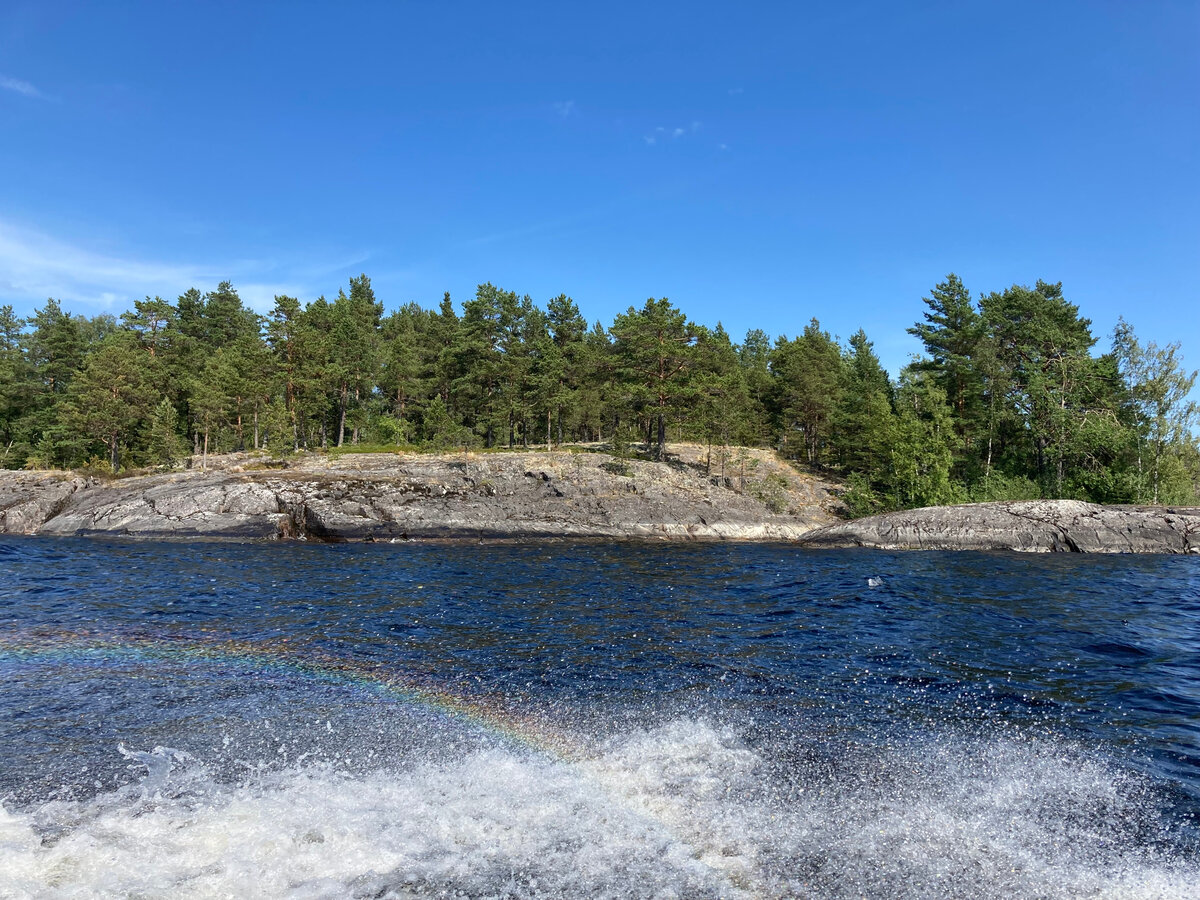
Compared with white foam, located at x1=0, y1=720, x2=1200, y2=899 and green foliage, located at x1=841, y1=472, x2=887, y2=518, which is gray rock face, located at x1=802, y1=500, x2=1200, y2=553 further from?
white foam, located at x1=0, y1=720, x2=1200, y2=899

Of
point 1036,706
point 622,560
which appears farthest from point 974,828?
point 622,560

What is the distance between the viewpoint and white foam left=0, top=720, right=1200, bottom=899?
566 centimetres

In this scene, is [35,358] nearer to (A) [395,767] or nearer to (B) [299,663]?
(B) [299,663]

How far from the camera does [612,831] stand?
661cm

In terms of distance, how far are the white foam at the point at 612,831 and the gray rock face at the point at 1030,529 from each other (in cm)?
3786

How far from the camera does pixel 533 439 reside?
87.2 m

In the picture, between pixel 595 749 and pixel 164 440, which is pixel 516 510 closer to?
pixel 164 440

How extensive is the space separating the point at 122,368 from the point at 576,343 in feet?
155

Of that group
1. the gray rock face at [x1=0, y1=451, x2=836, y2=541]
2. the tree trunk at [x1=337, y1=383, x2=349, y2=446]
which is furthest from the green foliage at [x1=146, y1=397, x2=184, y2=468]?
the tree trunk at [x1=337, y1=383, x2=349, y2=446]

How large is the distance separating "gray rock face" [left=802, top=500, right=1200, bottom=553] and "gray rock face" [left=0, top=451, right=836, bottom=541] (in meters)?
6.53

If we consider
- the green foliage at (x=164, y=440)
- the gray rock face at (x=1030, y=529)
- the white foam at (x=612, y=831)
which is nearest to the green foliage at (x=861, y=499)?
the gray rock face at (x=1030, y=529)


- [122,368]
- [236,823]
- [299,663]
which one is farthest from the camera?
[122,368]

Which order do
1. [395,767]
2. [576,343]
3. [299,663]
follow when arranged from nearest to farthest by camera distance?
1. [395,767]
2. [299,663]
3. [576,343]

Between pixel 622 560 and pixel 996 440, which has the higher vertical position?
pixel 996 440
